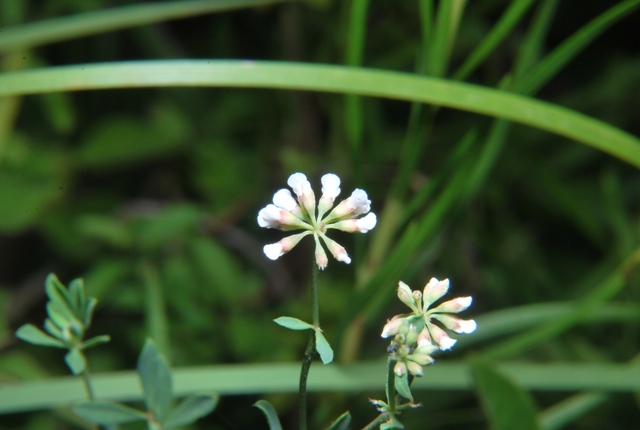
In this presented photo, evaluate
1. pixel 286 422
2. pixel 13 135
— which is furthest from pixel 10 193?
pixel 286 422

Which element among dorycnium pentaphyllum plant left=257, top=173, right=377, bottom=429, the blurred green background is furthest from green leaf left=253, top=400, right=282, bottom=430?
the blurred green background

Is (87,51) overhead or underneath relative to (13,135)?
overhead

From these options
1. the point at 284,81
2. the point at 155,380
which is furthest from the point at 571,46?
the point at 155,380

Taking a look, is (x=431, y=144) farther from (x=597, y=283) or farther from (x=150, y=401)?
(x=150, y=401)

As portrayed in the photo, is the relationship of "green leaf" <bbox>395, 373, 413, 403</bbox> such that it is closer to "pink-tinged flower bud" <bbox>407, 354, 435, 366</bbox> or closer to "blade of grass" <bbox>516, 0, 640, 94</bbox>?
"pink-tinged flower bud" <bbox>407, 354, 435, 366</bbox>

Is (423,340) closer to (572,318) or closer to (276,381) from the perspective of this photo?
(276,381)

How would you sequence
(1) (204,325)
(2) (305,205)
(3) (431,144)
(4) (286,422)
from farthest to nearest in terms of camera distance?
(3) (431,144) < (4) (286,422) < (1) (204,325) < (2) (305,205)

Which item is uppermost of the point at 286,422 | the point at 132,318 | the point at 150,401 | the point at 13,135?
the point at 13,135
